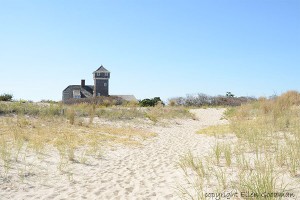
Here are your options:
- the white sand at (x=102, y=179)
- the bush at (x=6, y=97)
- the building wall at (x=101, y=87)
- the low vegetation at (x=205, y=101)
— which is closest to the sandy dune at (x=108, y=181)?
the white sand at (x=102, y=179)

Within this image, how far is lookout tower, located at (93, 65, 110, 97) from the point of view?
52.0 metres

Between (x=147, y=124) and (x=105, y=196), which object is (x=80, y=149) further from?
(x=147, y=124)

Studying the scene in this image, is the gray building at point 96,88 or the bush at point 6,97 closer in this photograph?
the bush at point 6,97

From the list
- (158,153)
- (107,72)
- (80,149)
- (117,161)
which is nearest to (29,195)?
(117,161)

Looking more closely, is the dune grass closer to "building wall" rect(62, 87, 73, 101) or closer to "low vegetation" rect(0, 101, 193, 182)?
"low vegetation" rect(0, 101, 193, 182)

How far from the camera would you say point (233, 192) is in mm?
4125

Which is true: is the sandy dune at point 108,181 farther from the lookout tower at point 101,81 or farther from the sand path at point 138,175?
the lookout tower at point 101,81

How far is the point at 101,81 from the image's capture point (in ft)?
172

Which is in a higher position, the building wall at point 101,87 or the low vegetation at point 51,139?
the building wall at point 101,87

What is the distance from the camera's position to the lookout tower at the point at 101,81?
171 ft

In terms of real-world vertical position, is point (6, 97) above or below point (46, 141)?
above

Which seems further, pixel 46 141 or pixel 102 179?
pixel 46 141

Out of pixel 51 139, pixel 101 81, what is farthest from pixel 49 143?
pixel 101 81

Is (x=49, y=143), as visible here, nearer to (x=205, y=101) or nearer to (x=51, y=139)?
(x=51, y=139)
